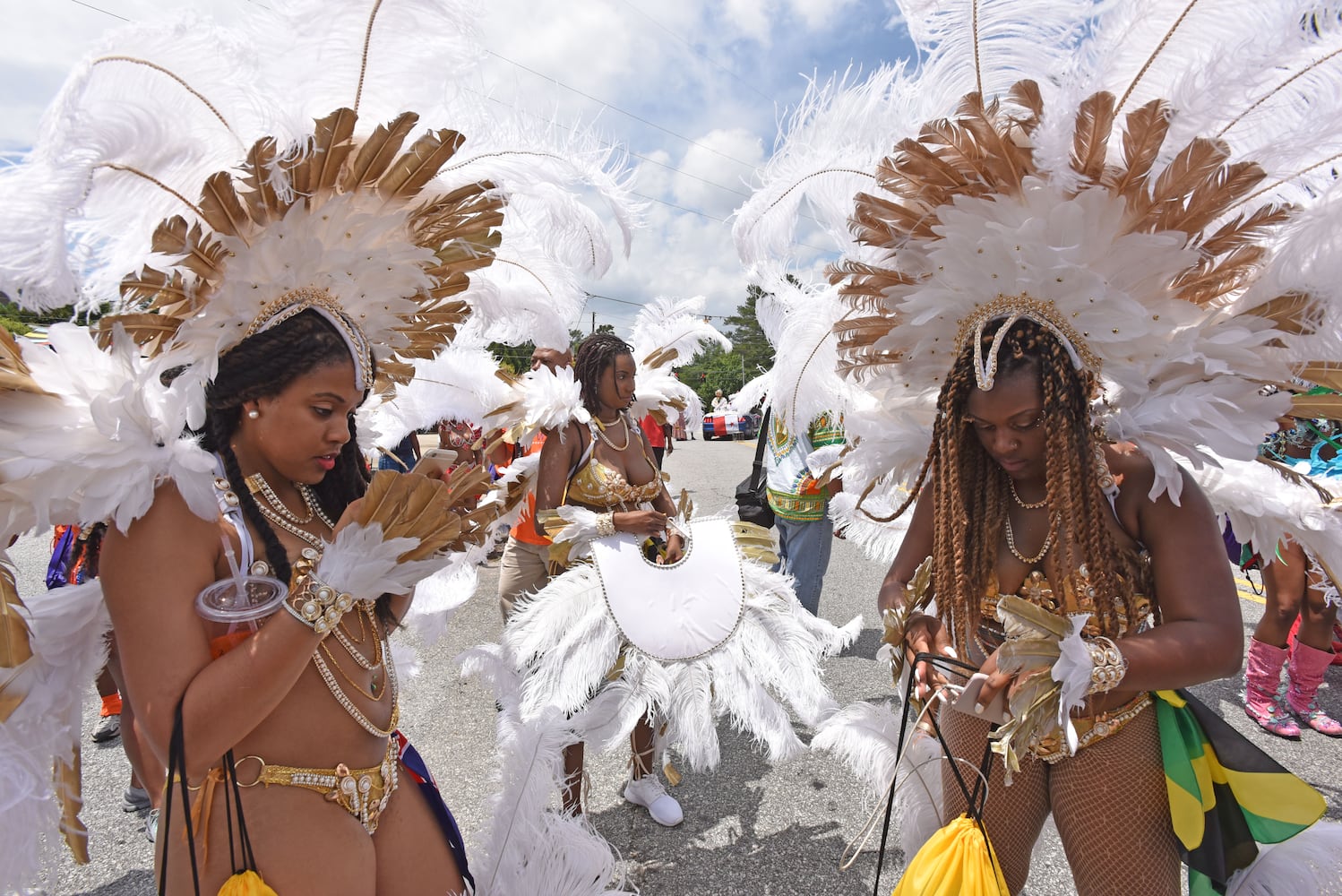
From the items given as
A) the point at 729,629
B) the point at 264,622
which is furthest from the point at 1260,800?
the point at 264,622

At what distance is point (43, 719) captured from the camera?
4.59ft

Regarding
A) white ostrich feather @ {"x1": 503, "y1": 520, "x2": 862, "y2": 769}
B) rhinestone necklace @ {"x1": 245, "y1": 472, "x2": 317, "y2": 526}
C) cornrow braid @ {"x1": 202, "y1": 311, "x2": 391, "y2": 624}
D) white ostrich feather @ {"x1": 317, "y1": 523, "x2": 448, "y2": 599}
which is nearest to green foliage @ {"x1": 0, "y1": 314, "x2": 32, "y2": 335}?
cornrow braid @ {"x1": 202, "y1": 311, "x2": 391, "y2": 624}

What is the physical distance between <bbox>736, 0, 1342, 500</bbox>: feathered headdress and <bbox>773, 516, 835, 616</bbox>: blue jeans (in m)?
2.71

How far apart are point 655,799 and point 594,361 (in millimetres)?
2043

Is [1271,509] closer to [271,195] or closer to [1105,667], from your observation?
[1105,667]

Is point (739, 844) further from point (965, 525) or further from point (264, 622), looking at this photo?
point (264, 622)

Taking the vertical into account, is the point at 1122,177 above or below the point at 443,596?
above

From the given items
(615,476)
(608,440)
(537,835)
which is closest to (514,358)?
(608,440)

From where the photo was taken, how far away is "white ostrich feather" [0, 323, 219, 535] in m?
1.22

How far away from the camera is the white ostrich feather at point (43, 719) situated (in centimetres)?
126

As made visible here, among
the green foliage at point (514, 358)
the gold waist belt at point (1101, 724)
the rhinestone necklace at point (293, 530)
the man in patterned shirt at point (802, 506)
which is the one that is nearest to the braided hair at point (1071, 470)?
the gold waist belt at point (1101, 724)

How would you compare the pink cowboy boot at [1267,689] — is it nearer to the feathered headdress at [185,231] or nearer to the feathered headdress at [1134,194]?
the feathered headdress at [1134,194]

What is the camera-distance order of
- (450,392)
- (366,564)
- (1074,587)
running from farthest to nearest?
(450,392)
(1074,587)
(366,564)

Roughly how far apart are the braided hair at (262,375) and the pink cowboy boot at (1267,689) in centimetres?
454
